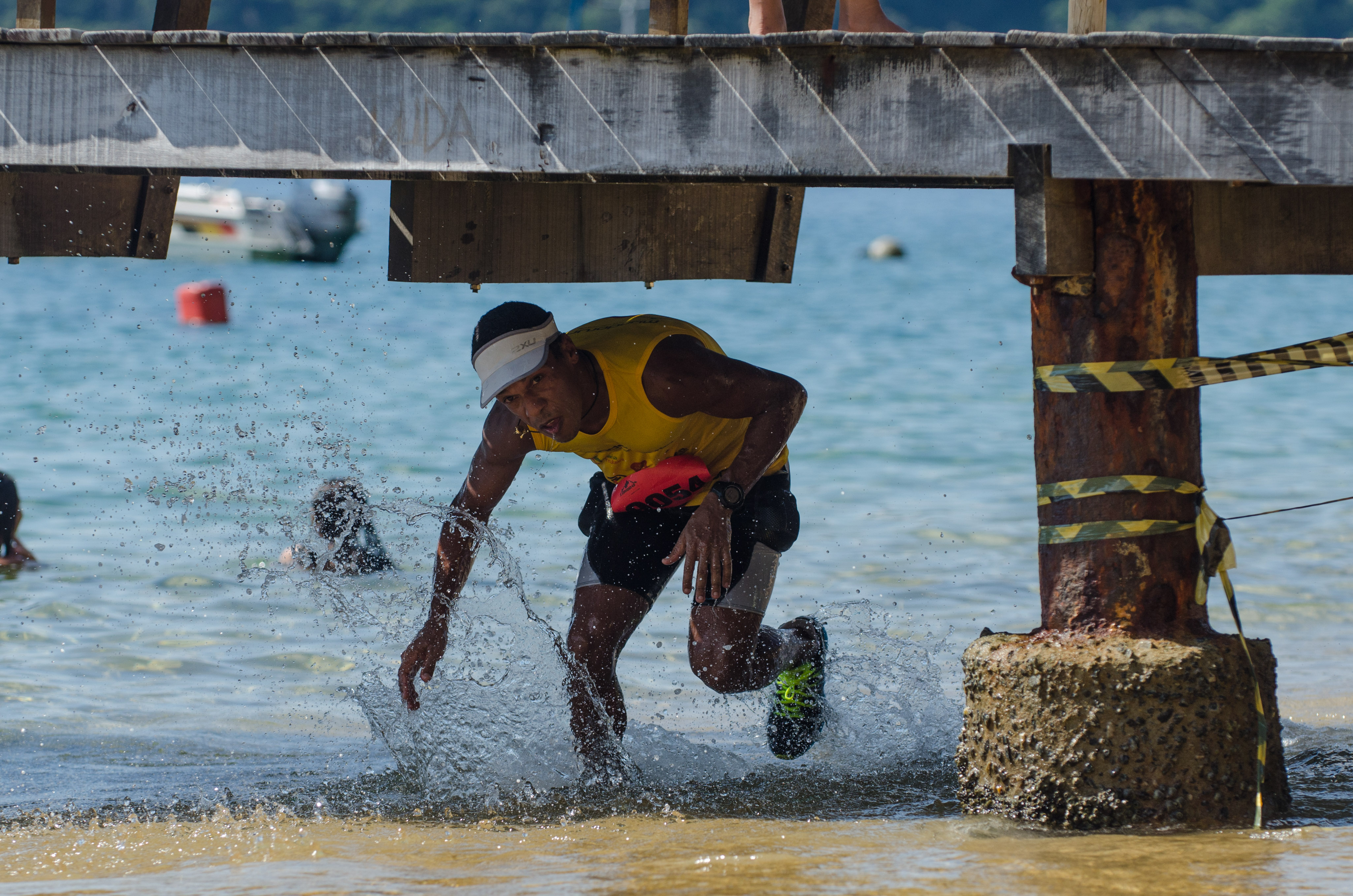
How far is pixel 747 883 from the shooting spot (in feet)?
11.7

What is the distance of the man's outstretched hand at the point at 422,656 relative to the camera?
4.54 metres

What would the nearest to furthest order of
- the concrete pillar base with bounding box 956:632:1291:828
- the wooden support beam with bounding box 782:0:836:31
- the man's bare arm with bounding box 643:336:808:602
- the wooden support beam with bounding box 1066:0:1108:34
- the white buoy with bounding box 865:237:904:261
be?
1. the wooden support beam with bounding box 1066:0:1108:34
2. the concrete pillar base with bounding box 956:632:1291:828
3. the man's bare arm with bounding box 643:336:808:602
4. the wooden support beam with bounding box 782:0:836:31
5. the white buoy with bounding box 865:237:904:261

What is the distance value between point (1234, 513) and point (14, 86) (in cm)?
1010

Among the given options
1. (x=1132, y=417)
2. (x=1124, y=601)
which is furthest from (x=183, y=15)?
(x=1124, y=601)

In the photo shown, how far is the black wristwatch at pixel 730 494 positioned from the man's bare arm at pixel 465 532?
0.72m

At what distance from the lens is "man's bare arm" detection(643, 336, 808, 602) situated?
4.43 m

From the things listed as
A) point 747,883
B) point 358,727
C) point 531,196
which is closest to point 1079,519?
point 747,883

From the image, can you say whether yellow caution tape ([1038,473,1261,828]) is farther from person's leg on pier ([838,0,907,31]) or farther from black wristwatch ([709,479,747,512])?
person's leg on pier ([838,0,907,31])

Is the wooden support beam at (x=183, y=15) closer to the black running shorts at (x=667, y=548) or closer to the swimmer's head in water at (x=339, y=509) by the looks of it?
the swimmer's head in water at (x=339, y=509)

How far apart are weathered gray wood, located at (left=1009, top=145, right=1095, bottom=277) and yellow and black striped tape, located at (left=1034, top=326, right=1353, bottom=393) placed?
0.86 feet

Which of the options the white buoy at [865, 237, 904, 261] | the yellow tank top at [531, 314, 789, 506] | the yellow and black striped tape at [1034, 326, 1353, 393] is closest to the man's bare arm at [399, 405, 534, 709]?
the yellow tank top at [531, 314, 789, 506]

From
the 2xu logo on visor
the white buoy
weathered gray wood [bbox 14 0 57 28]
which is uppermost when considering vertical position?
the white buoy

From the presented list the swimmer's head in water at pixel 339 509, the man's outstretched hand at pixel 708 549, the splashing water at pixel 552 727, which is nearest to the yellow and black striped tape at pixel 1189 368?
the man's outstretched hand at pixel 708 549

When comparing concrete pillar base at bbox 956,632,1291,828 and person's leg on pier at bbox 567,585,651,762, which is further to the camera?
person's leg on pier at bbox 567,585,651,762
